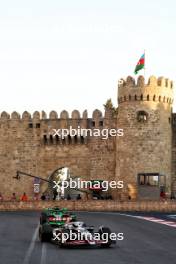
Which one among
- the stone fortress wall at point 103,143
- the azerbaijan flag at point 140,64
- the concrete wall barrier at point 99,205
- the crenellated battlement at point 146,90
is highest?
the azerbaijan flag at point 140,64

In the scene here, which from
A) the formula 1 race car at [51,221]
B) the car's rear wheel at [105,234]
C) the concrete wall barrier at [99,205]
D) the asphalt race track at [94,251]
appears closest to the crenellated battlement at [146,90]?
the concrete wall barrier at [99,205]

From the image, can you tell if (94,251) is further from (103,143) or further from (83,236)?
(103,143)

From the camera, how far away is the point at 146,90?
6128cm

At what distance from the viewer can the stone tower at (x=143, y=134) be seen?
6009 centimetres

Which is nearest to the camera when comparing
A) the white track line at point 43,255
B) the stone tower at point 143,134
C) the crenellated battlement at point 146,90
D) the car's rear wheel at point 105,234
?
the white track line at point 43,255

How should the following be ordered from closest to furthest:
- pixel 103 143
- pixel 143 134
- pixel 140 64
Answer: pixel 143 134, pixel 140 64, pixel 103 143

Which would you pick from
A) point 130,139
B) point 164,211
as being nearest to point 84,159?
point 130,139

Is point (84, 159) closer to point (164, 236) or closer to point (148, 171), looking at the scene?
point (148, 171)

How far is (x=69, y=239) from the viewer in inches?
888

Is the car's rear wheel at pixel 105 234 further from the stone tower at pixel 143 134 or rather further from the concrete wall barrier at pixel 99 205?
the stone tower at pixel 143 134

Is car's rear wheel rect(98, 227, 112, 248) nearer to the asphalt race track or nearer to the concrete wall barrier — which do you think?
the asphalt race track

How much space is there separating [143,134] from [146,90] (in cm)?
406

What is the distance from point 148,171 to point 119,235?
1241 inches

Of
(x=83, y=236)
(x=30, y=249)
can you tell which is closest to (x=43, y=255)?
(x=30, y=249)
